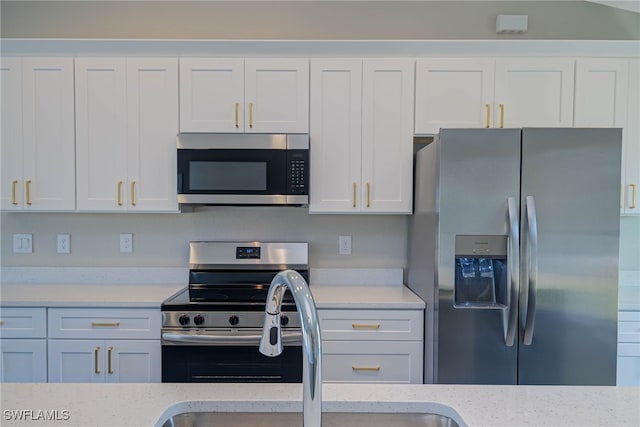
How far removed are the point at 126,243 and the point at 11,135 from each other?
2.97ft

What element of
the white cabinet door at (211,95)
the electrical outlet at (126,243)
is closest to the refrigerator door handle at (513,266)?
the white cabinet door at (211,95)

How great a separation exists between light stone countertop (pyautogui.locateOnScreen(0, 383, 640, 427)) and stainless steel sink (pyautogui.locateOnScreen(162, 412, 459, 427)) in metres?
0.01

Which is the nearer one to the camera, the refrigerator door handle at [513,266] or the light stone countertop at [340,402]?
the light stone countertop at [340,402]

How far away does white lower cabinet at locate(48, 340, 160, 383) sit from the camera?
2014 mm

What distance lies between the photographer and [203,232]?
264 centimetres

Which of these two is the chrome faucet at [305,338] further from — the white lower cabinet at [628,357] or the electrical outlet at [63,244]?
the electrical outlet at [63,244]

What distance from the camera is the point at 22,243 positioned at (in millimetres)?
2604

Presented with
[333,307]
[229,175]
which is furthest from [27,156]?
[333,307]

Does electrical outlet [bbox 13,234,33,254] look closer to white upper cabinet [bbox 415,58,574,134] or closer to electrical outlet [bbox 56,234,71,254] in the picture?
electrical outlet [bbox 56,234,71,254]

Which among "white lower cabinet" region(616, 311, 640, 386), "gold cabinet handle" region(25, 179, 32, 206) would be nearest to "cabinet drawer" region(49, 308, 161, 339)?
"gold cabinet handle" region(25, 179, 32, 206)

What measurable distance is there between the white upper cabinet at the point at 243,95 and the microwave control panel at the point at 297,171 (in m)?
0.16

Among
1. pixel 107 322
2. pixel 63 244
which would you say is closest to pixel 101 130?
pixel 63 244

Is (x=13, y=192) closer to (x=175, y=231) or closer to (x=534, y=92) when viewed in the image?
(x=175, y=231)

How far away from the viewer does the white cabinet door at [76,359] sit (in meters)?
2.02
